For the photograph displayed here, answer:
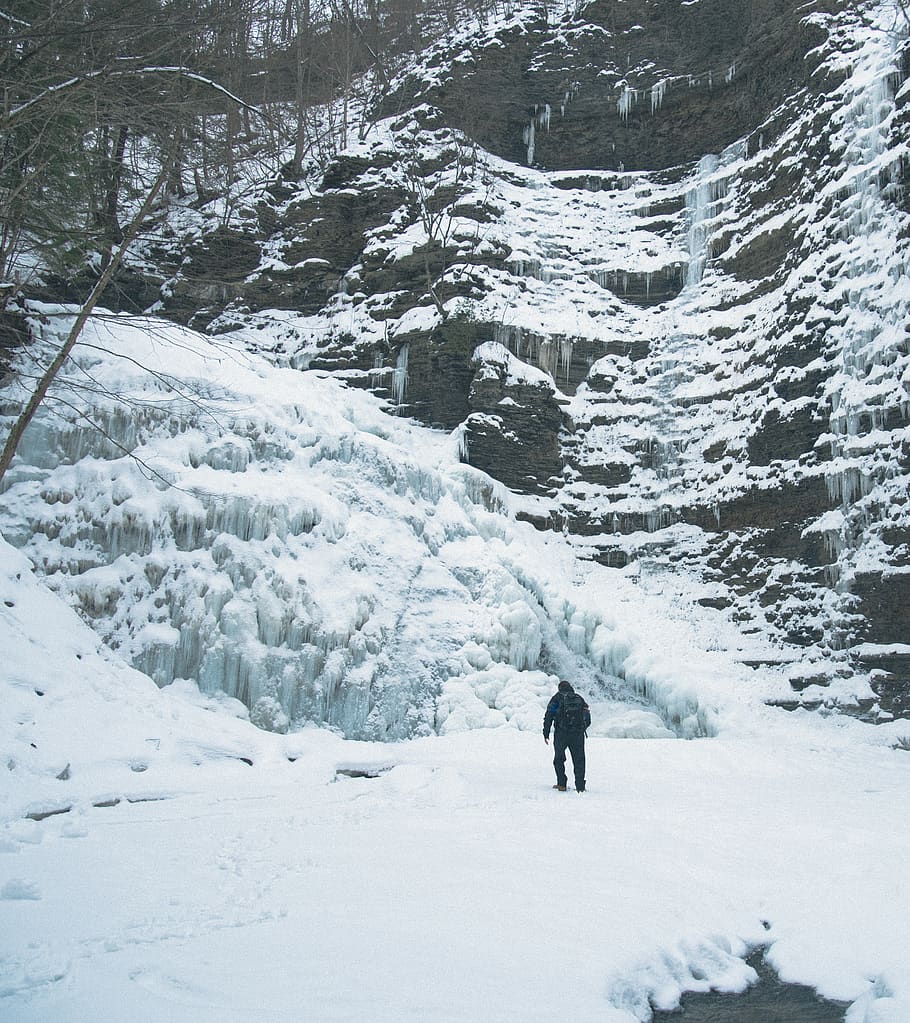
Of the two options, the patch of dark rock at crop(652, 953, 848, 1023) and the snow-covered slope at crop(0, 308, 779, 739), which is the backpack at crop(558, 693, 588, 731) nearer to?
the patch of dark rock at crop(652, 953, 848, 1023)

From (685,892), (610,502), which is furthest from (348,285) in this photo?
(685,892)

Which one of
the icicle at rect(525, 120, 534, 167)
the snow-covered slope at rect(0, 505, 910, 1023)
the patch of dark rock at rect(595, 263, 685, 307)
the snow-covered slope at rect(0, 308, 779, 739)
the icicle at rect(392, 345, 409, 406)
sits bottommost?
the snow-covered slope at rect(0, 505, 910, 1023)

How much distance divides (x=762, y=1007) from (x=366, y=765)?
6177 millimetres

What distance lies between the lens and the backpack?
758 cm

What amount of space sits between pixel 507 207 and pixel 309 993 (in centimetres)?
2574

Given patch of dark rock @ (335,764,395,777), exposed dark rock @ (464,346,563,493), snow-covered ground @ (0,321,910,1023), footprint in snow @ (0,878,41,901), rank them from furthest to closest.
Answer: exposed dark rock @ (464,346,563,493) → patch of dark rock @ (335,764,395,777) → footprint in snow @ (0,878,41,901) → snow-covered ground @ (0,321,910,1023)

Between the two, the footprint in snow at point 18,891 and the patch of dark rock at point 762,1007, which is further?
the footprint in snow at point 18,891

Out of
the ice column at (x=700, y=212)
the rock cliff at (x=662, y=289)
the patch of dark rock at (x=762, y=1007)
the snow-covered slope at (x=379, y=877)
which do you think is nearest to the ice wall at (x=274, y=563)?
the snow-covered slope at (x=379, y=877)

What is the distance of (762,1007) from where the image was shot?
3.09m

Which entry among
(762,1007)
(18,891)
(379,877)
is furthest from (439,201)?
(762,1007)

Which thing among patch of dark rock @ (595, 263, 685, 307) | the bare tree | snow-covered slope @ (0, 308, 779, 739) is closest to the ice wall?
snow-covered slope @ (0, 308, 779, 739)

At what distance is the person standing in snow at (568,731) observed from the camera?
7.40 meters

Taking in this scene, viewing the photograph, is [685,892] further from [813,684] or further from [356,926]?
[813,684]

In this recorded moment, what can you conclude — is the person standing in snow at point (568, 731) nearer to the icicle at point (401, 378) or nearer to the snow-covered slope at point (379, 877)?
the snow-covered slope at point (379, 877)
